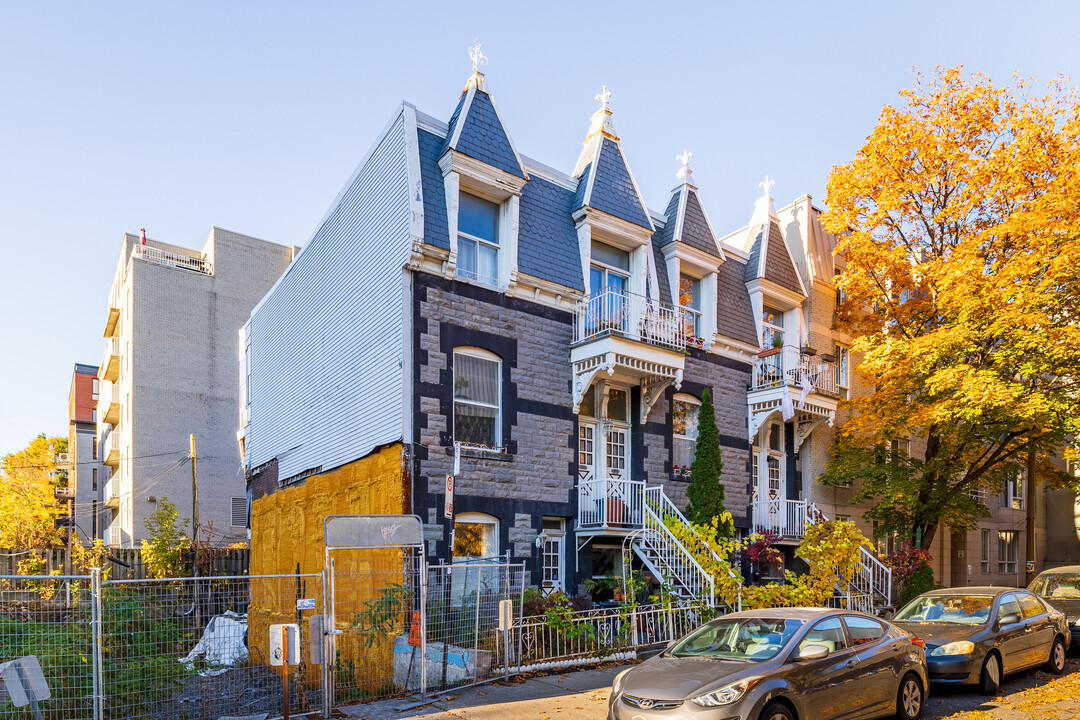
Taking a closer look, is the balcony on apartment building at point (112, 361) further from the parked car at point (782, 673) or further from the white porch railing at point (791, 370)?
the parked car at point (782, 673)

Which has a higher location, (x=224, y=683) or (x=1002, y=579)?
(x=224, y=683)

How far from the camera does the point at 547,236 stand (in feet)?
58.1

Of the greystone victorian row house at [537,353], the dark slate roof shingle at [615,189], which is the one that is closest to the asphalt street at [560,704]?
the greystone victorian row house at [537,353]

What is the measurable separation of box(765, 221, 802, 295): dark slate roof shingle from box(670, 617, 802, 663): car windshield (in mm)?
14466

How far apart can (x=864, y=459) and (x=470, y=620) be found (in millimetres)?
14575

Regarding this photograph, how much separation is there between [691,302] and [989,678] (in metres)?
11.7

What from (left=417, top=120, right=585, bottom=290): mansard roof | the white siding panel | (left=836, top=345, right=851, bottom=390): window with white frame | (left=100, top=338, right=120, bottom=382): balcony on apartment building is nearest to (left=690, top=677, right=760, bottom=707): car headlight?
the white siding panel

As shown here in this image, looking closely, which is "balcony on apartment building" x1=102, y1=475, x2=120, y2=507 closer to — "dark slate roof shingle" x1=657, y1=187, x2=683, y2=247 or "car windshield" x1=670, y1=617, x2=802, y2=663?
"dark slate roof shingle" x1=657, y1=187, x2=683, y2=247

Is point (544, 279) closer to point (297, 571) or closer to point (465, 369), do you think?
point (465, 369)

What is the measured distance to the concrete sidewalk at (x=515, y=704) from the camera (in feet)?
32.4

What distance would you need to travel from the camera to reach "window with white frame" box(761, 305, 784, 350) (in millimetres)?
22597

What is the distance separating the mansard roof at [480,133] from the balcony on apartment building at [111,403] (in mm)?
32303

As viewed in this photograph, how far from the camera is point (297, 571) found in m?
19.5

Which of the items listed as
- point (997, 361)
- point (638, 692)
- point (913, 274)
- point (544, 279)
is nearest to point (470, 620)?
point (638, 692)
